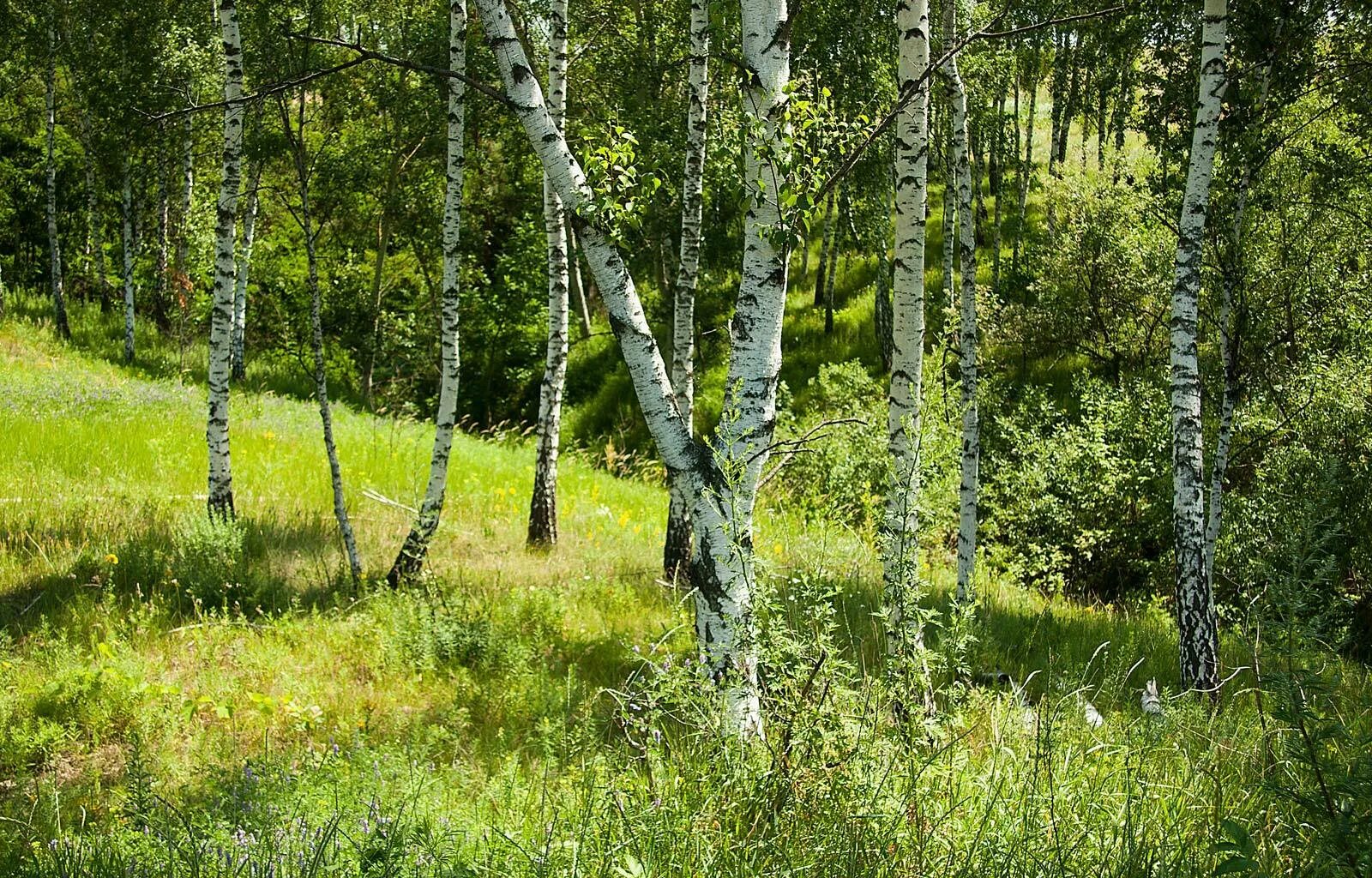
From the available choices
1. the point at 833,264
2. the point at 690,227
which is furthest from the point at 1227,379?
the point at 833,264

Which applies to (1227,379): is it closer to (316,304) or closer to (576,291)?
(316,304)

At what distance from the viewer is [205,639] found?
20.6ft

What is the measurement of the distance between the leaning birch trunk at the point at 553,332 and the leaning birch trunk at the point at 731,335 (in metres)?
4.31

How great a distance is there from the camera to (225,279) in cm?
780

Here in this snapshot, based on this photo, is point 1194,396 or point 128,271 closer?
point 1194,396

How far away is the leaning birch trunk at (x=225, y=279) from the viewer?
24.4ft

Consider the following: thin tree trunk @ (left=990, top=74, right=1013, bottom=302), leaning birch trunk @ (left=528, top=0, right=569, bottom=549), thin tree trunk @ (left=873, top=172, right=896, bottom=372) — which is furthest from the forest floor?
thin tree trunk @ (left=990, top=74, right=1013, bottom=302)

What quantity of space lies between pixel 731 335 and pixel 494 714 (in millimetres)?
2947

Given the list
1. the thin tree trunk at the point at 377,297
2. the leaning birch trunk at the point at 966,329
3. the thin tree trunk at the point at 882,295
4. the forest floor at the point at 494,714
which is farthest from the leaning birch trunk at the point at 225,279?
the thin tree trunk at the point at 882,295

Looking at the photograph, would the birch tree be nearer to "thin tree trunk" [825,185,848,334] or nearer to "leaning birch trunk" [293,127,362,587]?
"leaning birch trunk" [293,127,362,587]

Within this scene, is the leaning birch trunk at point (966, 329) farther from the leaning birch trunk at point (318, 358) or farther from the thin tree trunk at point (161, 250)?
the thin tree trunk at point (161, 250)

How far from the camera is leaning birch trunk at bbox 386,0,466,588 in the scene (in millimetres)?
7391

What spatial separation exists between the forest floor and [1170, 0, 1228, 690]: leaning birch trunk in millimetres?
565

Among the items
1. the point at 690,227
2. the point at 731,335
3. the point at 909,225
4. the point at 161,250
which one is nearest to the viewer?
the point at 731,335
